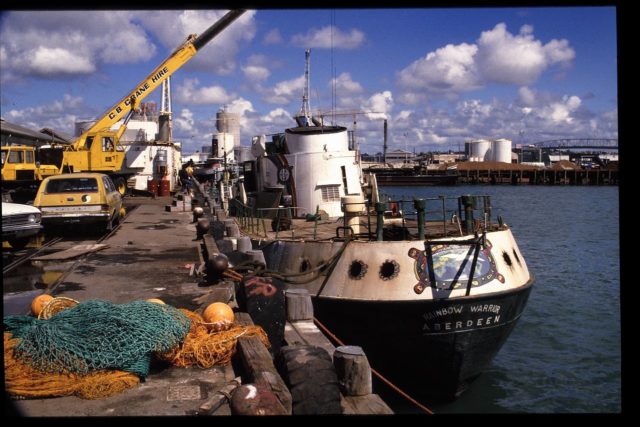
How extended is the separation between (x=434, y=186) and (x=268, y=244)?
102786 mm

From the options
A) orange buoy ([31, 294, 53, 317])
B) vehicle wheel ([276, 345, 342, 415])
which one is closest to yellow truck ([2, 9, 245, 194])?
orange buoy ([31, 294, 53, 317])

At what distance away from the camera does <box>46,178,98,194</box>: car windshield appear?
62.0 ft

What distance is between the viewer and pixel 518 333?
18.4 metres

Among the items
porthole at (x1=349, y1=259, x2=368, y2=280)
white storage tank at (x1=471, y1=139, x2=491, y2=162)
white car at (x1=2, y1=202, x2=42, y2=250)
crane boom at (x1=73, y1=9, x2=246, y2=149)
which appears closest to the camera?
porthole at (x1=349, y1=259, x2=368, y2=280)

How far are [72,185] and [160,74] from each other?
19.1 metres

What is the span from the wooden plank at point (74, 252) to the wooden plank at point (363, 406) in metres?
10.7

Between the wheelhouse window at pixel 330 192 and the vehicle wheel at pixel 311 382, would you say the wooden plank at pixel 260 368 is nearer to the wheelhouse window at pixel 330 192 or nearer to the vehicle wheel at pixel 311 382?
the vehicle wheel at pixel 311 382

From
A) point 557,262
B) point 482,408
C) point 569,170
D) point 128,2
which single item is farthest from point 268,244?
point 569,170

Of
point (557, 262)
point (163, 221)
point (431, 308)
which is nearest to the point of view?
point (431, 308)

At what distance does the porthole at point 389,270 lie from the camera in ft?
40.8

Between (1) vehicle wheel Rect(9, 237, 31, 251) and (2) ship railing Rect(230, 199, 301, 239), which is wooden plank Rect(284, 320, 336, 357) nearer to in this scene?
(2) ship railing Rect(230, 199, 301, 239)

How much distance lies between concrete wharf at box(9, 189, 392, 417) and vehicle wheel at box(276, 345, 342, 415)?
0.19 m

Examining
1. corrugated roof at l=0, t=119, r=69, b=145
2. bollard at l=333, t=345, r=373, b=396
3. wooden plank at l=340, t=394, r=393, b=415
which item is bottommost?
wooden plank at l=340, t=394, r=393, b=415

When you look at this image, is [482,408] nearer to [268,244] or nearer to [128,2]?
[268,244]
